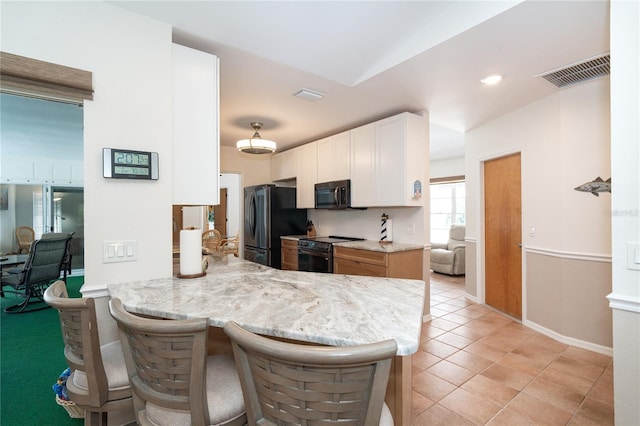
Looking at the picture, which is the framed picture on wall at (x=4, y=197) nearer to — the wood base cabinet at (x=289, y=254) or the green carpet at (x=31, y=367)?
the green carpet at (x=31, y=367)

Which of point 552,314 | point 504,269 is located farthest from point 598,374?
point 504,269

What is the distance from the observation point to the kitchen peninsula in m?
1.05

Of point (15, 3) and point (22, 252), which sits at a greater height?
point (15, 3)

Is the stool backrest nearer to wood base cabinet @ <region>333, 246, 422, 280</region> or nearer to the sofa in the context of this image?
wood base cabinet @ <region>333, 246, 422, 280</region>

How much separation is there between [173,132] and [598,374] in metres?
3.85

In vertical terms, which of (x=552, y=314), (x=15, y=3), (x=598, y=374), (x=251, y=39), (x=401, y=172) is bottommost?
(x=598, y=374)

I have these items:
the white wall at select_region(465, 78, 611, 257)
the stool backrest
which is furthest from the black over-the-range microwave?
the stool backrest

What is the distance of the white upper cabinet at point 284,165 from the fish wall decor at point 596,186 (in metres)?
3.82

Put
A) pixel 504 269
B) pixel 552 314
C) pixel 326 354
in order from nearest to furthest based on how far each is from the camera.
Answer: pixel 326 354 → pixel 552 314 → pixel 504 269

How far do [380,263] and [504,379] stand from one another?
1.48 metres

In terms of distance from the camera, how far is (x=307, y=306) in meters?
1.32

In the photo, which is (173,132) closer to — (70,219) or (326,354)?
(70,219)

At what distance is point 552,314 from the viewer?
3186mm

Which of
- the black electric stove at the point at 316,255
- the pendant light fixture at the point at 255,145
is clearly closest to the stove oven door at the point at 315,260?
the black electric stove at the point at 316,255
